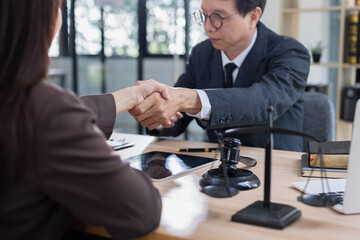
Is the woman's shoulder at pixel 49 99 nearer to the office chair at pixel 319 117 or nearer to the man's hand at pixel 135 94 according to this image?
the man's hand at pixel 135 94

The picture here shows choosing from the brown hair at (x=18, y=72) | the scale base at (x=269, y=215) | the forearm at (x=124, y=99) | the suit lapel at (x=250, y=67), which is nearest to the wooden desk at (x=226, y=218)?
the scale base at (x=269, y=215)

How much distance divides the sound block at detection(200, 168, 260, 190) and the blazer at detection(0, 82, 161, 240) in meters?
0.29

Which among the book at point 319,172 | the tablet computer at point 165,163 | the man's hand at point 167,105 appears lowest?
the tablet computer at point 165,163

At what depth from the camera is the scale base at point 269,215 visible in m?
0.86

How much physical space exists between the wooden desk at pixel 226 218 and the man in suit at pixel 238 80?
43 centimetres

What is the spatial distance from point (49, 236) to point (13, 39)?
0.37 metres

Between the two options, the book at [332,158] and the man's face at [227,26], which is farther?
the man's face at [227,26]

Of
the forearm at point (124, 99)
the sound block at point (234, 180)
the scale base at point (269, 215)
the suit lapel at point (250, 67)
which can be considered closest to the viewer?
the scale base at point (269, 215)

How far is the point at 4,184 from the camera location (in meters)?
0.76

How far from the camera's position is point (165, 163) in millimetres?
1350

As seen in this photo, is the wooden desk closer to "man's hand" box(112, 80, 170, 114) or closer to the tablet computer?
the tablet computer

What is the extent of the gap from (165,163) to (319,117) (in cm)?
97

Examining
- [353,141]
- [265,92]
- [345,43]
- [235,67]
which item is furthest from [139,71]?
[353,141]

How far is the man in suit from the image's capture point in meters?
1.61
